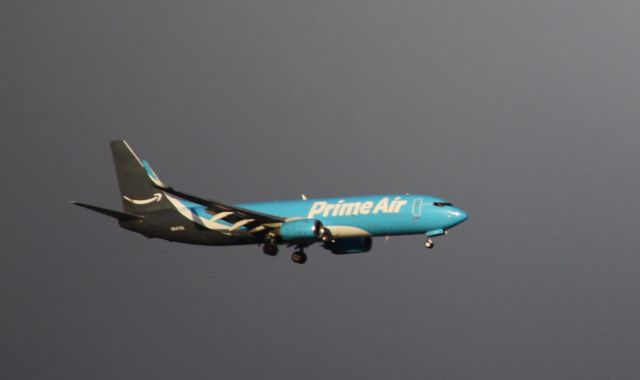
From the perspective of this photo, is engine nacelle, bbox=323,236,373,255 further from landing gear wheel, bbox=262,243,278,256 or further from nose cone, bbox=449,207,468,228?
nose cone, bbox=449,207,468,228

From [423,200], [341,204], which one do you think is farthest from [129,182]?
[423,200]

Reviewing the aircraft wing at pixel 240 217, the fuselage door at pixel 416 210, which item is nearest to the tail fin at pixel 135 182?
the aircraft wing at pixel 240 217

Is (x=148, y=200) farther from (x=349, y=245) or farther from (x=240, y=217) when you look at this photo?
(x=349, y=245)

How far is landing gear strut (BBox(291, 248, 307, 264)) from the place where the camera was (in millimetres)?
86375

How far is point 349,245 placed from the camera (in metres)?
86.6

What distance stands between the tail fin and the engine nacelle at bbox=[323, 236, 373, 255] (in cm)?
1393

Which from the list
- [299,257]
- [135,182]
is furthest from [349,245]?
[135,182]

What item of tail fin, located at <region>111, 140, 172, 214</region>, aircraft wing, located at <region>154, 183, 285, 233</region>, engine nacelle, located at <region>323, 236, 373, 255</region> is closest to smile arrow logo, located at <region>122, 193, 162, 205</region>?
tail fin, located at <region>111, 140, 172, 214</region>

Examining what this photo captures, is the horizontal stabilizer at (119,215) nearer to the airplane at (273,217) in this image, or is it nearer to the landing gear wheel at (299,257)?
the airplane at (273,217)

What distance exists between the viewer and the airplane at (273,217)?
8131cm

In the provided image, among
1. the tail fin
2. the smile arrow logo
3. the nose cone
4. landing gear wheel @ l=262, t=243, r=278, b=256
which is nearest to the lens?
the nose cone

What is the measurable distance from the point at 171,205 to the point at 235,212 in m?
8.85

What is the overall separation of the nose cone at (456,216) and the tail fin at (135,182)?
918 inches

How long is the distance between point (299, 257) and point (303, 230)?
5.41 meters
